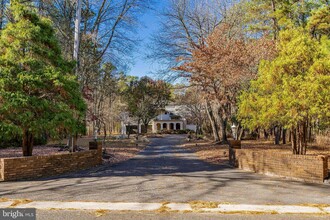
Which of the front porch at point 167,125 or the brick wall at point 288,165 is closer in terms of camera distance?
the brick wall at point 288,165

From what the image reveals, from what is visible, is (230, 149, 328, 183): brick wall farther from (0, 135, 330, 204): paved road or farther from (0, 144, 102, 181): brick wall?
(0, 144, 102, 181): brick wall

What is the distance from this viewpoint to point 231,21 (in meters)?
24.1

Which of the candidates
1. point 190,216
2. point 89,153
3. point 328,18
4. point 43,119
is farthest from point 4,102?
point 328,18

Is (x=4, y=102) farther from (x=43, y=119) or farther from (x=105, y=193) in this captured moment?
(x=105, y=193)

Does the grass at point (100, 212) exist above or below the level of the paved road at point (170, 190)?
above

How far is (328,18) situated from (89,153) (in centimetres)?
1982

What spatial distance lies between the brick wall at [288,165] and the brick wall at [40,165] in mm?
6714

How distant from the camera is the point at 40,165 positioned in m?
9.34

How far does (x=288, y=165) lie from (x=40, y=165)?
8.14 meters

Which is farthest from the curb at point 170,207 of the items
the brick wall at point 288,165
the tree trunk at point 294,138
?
the tree trunk at point 294,138

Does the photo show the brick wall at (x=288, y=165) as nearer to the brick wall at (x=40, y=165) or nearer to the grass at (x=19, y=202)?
the brick wall at (x=40, y=165)

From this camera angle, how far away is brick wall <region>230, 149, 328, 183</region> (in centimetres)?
839

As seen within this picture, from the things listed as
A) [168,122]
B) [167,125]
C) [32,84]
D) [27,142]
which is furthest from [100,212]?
[167,125]

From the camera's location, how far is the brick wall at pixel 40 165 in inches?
333
